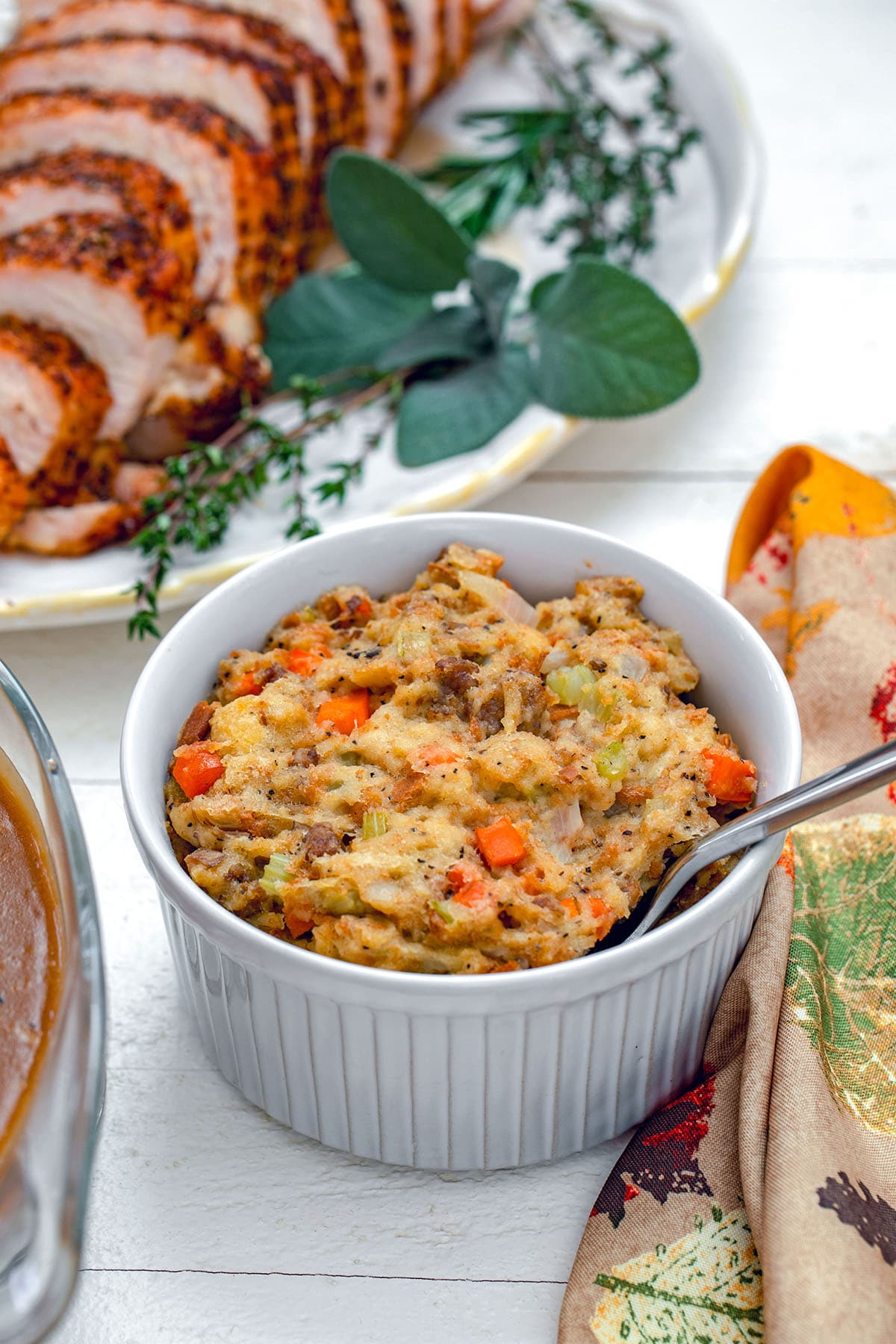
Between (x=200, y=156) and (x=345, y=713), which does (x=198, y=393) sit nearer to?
(x=200, y=156)

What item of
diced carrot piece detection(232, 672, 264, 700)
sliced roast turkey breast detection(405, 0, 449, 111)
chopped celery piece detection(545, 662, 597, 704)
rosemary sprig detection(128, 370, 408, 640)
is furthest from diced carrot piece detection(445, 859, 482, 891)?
sliced roast turkey breast detection(405, 0, 449, 111)

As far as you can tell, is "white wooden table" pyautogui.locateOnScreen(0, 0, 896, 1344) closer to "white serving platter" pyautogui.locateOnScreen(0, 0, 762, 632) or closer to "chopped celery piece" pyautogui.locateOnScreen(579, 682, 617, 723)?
"white serving platter" pyautogui.locateOnScreen(0, 0, 762, 632)

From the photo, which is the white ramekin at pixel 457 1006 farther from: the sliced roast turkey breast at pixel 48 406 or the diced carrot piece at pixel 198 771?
the sliced roast turkey breast at pixel 48 406

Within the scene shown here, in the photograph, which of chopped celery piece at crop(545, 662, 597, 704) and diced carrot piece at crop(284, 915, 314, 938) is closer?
diced carrot piece at crop(284, 915, 314, 938)

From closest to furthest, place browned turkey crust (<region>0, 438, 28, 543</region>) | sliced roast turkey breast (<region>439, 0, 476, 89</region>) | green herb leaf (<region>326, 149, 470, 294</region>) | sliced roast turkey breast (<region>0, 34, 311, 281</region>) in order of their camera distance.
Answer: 1. browned turkey crust (<region>0, 438, 28, 543</region>)
2. green herb leaf (<region>326, 149, 470, 294</region>)
3. sliced roast turkey breast (<region>0, 34, 311, 281</region>)
4. sliced roast turkey breast (<region>439, 0, 476, 89</region>)

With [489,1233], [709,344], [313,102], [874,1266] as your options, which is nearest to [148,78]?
[313,102]

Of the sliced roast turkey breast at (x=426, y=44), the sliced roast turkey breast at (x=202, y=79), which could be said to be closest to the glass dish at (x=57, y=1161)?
the sliced roast turkey breast at (x=202, y=79)
